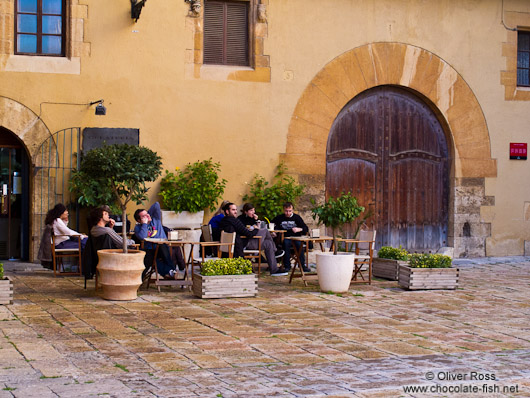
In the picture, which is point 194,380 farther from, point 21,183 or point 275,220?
point 21,183

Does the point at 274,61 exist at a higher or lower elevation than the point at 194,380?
higher

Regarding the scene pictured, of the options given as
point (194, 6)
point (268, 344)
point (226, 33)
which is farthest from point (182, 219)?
point (268, 344)

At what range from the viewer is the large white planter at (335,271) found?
30.0 ft

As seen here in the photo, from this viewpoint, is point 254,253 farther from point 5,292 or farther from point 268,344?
point 268,344

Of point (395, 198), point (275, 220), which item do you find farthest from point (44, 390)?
point (395, 198)

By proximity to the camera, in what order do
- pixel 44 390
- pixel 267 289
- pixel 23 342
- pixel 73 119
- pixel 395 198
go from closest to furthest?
pixel 44 390 → pixel 23 342 → pixel 267 289 → pixel 73 119 → pixel 395 198

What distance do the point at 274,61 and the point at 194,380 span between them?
7785 mm

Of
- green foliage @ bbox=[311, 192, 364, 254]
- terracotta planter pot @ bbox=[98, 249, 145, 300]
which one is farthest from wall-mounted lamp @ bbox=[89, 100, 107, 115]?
green foliage @ bbox=[311, 192, 364, 254]

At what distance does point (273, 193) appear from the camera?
1184 cm

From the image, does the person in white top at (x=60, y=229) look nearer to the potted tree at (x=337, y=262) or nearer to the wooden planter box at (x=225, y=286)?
the wooden planter box at (x=225, y=286)

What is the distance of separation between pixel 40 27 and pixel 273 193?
4174 millimetres

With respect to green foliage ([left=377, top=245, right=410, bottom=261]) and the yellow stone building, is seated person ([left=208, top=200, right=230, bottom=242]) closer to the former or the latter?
the yellow stone building

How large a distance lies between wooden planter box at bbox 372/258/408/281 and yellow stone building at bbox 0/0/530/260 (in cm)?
183

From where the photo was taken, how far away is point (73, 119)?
11.2 meters
